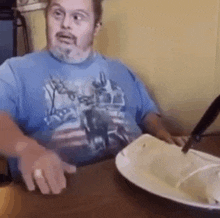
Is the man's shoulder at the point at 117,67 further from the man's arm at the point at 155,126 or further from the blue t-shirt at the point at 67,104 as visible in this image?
the man's arm at the point at 155,126

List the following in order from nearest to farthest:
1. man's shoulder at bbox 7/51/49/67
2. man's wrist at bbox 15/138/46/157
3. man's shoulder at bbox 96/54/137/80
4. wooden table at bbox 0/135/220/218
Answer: wooden table at bbox 0/135/220/218
man's wrist at bbox 15/138/46/157
man's shoulder at bbox 7/51/49/67
man's shoulder at bbox 96/54/137/80

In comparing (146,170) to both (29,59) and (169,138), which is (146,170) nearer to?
(169,138)

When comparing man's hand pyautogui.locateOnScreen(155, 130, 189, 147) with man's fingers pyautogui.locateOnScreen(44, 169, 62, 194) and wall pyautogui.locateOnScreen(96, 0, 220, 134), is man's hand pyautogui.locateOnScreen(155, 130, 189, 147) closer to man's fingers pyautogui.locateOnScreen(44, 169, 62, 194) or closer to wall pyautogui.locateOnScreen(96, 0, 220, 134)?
wall pyautogui.locateOnScreen(96, 0, 220, 134)

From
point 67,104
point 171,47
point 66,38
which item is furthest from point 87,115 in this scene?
point 171,47

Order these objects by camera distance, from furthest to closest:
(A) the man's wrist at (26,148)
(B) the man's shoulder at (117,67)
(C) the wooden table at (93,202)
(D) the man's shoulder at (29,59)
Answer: (B) the man's shoulder at (117,67), (D) the man's shoulder at (29,59), (A) the man's wrist at (26,148), (C) the wooden table at (93,202)

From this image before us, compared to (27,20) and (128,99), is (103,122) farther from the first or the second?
(27,20)

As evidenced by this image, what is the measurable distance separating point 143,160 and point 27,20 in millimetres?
351

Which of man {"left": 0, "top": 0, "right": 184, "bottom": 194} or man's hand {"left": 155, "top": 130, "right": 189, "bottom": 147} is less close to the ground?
man {"left": 0, "top": 0, "right": 184, "bottom": 194}

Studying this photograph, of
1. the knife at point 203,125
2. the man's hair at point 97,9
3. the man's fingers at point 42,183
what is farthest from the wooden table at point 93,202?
the man's hair at point 97,9

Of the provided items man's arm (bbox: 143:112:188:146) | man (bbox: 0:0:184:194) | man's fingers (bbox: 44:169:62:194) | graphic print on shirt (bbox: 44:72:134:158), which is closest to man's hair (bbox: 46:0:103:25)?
man (bbox: 0:0:184:194)

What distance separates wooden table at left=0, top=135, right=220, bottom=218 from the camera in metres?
0.47

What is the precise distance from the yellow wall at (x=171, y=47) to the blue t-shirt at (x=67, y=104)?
8cm

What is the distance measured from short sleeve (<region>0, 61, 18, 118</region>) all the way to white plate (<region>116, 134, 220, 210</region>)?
24 cm

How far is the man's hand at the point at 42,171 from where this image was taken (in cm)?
52
